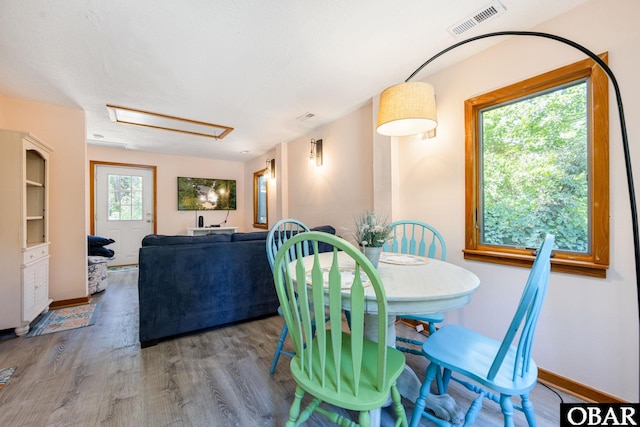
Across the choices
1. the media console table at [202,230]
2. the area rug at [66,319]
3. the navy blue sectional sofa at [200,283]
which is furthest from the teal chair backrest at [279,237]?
the media console table at [202,230]

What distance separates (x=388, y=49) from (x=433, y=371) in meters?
2.10

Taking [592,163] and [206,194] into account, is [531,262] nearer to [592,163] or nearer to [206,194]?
[592,163]

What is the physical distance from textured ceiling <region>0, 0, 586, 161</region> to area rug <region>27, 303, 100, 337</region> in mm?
2243

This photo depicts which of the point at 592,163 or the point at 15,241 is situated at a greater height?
the point at 592,163

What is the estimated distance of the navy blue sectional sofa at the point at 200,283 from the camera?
2139 mm

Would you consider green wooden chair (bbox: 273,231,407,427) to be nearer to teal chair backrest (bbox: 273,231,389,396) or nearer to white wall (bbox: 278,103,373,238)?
teal chair backrest (bbox: 273,231,389,396)

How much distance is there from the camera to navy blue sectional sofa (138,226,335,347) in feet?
7.02

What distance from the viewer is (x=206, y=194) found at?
19.4 feet

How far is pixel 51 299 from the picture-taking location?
291cm

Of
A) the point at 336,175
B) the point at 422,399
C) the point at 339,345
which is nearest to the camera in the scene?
the point at 339,345

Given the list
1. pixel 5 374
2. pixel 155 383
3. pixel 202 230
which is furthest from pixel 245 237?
pixel 202 230

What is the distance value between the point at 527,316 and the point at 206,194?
5966 mm

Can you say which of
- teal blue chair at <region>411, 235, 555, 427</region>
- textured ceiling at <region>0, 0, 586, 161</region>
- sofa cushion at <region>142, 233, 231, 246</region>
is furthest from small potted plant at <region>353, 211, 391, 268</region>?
sofa cushion at <region>142, 233, 231, 246</region>

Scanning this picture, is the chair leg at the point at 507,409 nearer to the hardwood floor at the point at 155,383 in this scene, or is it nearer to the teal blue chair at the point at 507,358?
the teal blue chair at the point at 507,358
